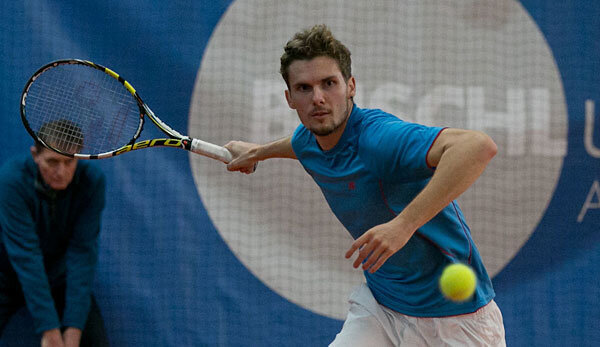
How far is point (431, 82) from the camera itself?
4.27m

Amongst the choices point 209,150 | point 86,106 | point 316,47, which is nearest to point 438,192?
point 316,47

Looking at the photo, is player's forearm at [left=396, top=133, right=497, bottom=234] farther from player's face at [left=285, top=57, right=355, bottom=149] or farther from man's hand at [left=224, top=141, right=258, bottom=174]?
man's hand at [left=224, top=141, right=258, bottom=174]

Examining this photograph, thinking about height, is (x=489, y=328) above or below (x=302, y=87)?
below

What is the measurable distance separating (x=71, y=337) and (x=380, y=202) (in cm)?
215

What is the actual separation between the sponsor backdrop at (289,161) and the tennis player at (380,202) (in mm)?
1448

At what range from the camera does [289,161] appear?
4.23m

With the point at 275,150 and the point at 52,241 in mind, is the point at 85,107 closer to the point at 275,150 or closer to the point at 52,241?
the point at 52,241

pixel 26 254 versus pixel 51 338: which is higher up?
pixel 26 254

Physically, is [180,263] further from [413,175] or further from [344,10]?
[413,175]

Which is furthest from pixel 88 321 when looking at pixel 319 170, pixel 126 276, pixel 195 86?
pixel 319 170

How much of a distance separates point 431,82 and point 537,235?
1.18m

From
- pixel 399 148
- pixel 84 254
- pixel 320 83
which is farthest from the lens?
pixel 84 254

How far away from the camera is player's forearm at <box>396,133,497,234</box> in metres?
1.96

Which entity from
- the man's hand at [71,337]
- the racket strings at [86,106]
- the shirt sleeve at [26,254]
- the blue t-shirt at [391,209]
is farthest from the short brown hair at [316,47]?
the man's hand at [71,337]
